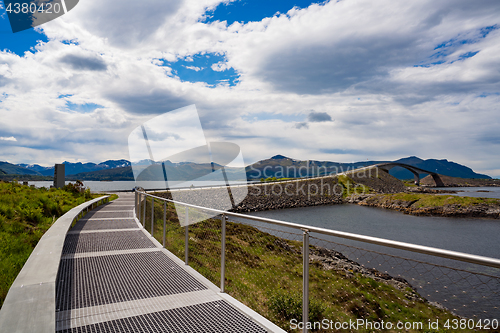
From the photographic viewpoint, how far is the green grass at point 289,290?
4.19 meters

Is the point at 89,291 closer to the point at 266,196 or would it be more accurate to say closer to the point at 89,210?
the point at 89,210

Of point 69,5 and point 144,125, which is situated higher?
point 69,5

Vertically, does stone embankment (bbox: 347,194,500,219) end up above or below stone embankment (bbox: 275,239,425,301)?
below

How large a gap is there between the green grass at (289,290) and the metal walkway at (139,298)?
0.71m

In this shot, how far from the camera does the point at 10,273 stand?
13.6ft

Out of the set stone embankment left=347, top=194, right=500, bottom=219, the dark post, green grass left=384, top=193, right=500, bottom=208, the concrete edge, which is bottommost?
stone embankment left=347, top=194, right=500, bottom=219

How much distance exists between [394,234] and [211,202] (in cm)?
2369

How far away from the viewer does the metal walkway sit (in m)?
3.02

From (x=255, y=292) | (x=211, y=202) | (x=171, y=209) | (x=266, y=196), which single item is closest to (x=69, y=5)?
(x=171, y=209)

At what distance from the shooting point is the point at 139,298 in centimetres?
368

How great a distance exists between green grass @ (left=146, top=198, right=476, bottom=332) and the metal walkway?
712 mm

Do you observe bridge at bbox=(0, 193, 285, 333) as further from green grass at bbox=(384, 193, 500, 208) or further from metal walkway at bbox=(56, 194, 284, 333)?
green grass at bbox=(384, 193, 500, 208)

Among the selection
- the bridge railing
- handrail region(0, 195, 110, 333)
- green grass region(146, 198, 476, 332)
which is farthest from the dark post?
handrail region(0, 195, 110, 333)

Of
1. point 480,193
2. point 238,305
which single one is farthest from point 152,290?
point 480,193
